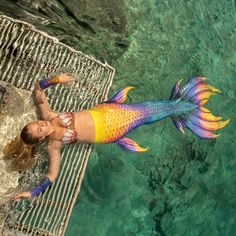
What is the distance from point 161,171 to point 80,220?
188 cm

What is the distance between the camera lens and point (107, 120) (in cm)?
565

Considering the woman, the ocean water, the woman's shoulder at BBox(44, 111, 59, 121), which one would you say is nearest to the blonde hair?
the woman

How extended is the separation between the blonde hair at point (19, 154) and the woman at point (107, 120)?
144 mm

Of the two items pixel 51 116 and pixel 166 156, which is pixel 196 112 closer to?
pixel 166 156

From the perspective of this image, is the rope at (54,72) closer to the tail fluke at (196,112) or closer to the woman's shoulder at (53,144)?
the woman's shoulder at (53,144)

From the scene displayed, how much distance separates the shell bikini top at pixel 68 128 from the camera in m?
5.39

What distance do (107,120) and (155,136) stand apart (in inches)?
88.7

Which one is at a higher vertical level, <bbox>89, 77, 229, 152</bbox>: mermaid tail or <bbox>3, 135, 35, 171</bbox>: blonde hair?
<bbox>89, 77, 229, 152</bbox>: mermaid tail

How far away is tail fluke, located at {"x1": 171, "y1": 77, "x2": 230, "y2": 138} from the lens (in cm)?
635

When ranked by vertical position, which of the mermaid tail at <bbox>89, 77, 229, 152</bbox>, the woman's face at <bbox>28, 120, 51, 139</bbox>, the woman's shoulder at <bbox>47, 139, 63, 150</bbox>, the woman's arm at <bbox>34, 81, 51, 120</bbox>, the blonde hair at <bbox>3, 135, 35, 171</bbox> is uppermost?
the mermaid tail at <bbox>89, 77, 229, 152</bbox>

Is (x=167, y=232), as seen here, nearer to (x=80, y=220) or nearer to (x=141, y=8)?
(x=80, y=220)

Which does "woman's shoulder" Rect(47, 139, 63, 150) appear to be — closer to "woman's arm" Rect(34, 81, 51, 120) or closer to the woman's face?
"woman's arm" Rect(34, 81, 51, 120)

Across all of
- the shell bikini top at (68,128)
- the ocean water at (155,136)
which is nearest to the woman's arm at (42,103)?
the shell bikini top at (68,128)

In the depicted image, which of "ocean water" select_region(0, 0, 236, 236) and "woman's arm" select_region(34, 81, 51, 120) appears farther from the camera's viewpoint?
"ocean water" select_region(0, 0, 236, 236)
